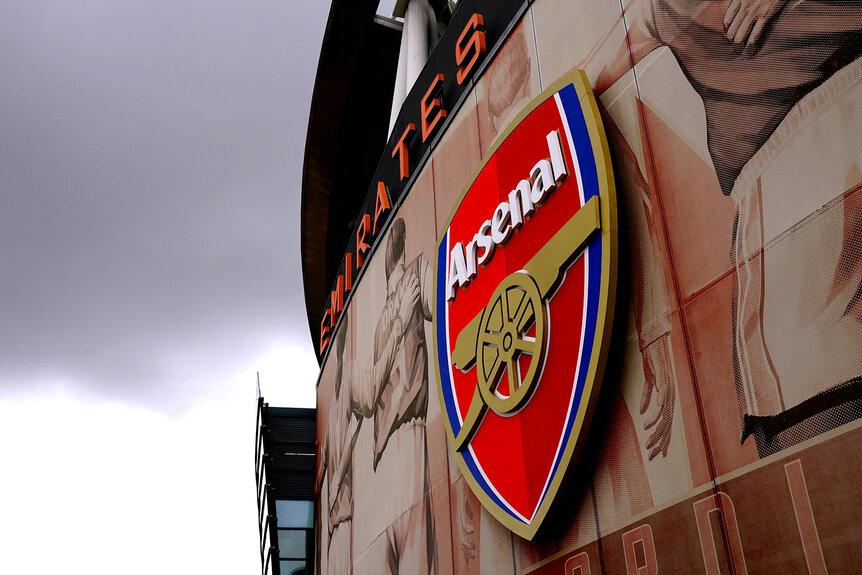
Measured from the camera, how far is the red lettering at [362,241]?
723 inches

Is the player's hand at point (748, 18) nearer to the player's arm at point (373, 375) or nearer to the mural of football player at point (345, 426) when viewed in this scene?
the mural of football player at point (345, 426)

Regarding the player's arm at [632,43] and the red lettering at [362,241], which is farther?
the red lettering at [362,241]

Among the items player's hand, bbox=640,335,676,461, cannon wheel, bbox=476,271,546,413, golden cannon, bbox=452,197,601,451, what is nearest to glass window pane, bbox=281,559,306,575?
golden cannon, bbox=452,197,601,451

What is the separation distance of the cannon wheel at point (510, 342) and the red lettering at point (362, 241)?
818 centimetres

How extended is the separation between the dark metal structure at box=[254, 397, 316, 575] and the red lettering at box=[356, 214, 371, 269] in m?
6.88

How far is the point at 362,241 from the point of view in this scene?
18.5 meters

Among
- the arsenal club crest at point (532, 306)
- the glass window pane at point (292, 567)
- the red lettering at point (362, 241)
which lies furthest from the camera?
the glass window pane at point (292, 567)

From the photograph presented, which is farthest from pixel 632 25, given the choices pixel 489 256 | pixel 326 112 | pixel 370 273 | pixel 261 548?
pixel 261 548

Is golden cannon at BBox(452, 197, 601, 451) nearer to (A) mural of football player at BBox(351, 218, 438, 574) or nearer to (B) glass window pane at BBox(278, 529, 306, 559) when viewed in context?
(A) mural of football player at BBox(351, 218, 438, 574)

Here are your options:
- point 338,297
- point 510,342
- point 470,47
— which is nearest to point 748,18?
point 510,342

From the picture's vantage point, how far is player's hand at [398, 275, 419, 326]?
14383 mm

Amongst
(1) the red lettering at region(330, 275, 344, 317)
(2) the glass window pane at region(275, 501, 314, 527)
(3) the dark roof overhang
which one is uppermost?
(3) the dark roof overhang

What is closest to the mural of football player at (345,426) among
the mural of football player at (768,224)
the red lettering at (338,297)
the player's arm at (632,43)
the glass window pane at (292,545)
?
the red lettering at (338,297)

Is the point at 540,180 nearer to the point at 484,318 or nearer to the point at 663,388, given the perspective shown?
the point at 484,318
